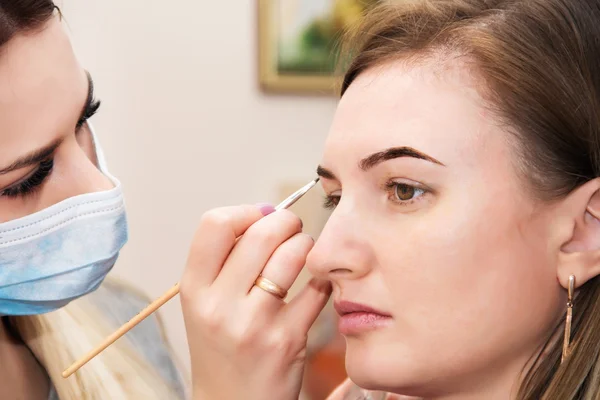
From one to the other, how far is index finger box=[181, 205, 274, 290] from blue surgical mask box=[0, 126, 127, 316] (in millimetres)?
191

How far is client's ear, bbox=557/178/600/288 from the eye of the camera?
2.91 feet

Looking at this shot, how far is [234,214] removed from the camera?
0.99 meters

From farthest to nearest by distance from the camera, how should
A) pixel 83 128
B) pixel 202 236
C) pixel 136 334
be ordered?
pixel 136 334
pixel 83 128
pixel 202 236

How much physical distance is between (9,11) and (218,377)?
56cm

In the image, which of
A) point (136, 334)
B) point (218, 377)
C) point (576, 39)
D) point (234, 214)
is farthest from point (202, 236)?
point (576, 39)

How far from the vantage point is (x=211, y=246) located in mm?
976

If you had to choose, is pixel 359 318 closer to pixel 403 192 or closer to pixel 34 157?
pixel 403 192

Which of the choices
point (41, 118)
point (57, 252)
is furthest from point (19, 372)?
point (41, 118)

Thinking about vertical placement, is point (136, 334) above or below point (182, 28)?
below

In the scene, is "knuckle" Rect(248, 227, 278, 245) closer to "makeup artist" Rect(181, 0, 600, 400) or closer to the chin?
"makeup artist" Rect(181, 0, 600, 400)

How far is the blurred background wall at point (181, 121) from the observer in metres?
1.92

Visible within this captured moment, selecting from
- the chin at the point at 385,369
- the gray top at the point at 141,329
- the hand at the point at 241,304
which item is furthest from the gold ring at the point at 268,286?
the gray top at the point at 141,329

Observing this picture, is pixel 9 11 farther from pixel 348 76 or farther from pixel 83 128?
pixel 348 76

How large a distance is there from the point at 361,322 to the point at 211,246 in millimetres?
225
